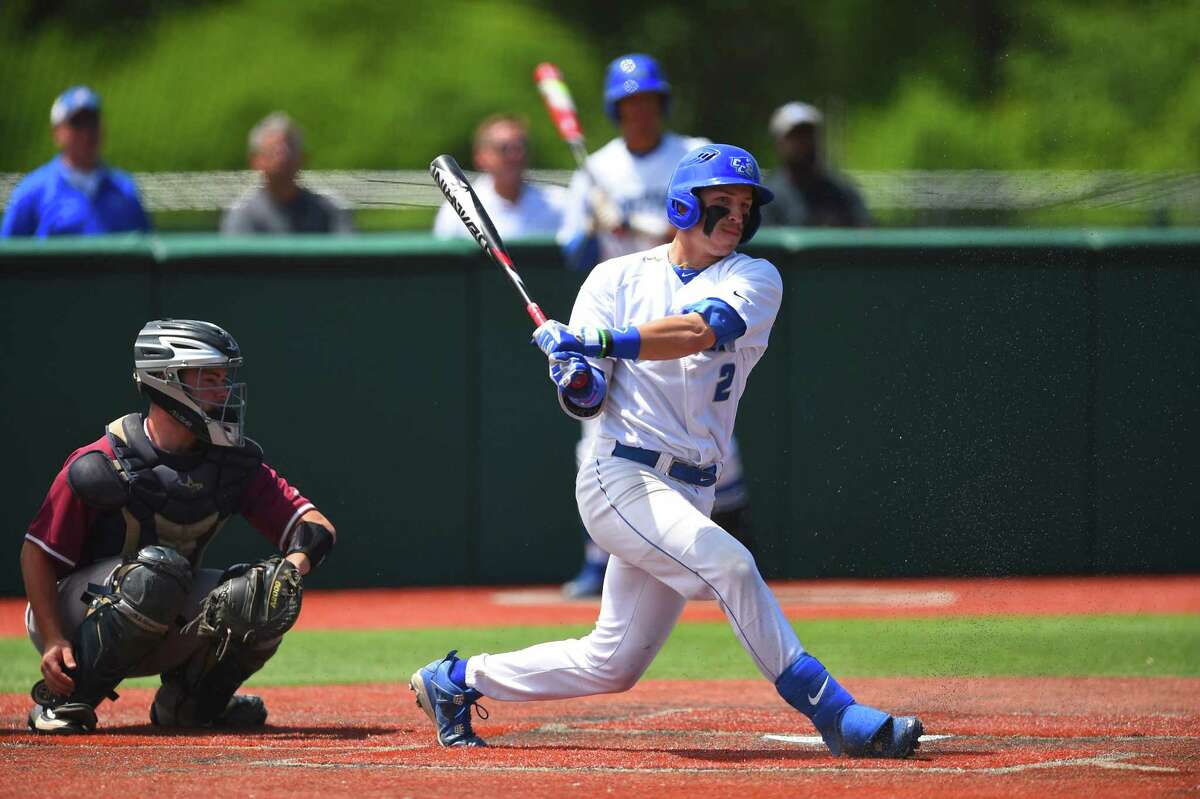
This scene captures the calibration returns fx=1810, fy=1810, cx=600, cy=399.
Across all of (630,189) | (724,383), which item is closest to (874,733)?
(724,383)

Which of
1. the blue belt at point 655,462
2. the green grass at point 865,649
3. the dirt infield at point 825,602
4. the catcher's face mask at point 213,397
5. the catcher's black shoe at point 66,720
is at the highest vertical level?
the catcher's face mask at point 213,397

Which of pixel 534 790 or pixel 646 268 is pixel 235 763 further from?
pixel 646 268

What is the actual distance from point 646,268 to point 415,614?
361 centimetres

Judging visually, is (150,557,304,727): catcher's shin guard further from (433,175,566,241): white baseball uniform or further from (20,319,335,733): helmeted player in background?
(433,175,566,241): white baseball uniform

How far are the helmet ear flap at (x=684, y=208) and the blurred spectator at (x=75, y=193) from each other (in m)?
4.90

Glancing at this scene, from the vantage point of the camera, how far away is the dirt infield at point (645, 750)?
164 inches

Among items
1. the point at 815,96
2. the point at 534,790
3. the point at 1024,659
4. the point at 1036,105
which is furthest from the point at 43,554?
the point at 815,96

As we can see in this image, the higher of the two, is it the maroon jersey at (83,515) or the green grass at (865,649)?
the maroon jersey at (83,515)

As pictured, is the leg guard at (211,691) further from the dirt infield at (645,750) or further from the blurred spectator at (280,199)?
the blurred spectator at (280,199)

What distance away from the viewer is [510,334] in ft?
28.9

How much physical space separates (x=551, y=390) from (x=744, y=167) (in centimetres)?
406

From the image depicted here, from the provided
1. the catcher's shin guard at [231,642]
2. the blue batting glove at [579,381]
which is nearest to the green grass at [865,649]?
the catcher's shin guard at [231,642]

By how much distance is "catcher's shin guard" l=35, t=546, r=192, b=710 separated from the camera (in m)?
4.89

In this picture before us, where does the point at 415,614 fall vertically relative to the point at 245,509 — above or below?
below
